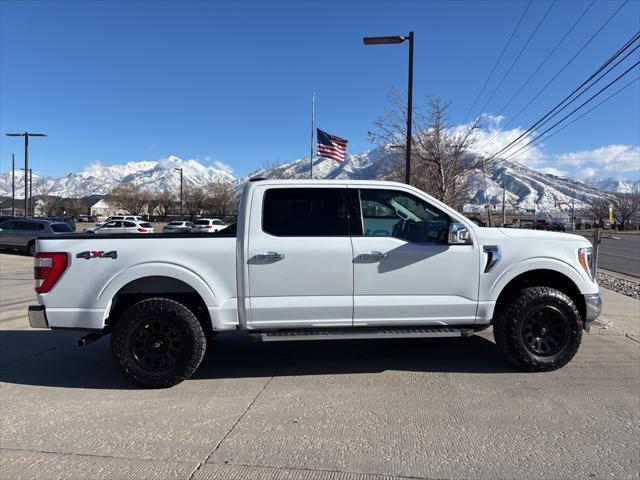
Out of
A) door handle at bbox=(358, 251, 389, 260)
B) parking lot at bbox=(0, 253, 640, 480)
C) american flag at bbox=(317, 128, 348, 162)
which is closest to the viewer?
parking lot at bbox=(0, 253, 640, 480)

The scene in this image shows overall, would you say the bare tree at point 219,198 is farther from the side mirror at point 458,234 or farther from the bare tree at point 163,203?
the side mirror at point 458,234

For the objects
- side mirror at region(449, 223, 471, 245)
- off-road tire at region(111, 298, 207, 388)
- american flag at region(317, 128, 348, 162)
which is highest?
american flag at region(317, 128, 348, 162)

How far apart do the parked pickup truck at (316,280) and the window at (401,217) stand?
0.01m

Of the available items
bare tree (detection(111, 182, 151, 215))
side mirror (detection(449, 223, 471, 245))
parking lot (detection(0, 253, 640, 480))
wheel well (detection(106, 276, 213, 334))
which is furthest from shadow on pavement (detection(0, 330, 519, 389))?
bare tree (detection(111, 182, 151, 215))

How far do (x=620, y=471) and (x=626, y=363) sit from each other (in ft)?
8.88

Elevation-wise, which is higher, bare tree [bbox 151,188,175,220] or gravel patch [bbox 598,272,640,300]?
bare tree [bbox 151,188,175,220]

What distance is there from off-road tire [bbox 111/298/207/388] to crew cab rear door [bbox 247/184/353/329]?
2.00ft

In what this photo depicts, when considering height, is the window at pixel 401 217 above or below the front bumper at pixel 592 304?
above

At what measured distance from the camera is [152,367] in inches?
181

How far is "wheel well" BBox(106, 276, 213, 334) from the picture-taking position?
4684 millimetres

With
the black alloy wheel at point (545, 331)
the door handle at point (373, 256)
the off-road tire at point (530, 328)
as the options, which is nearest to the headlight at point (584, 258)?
the off-road tire at point (530, 328)

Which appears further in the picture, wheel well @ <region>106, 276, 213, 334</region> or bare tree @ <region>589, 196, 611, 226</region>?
bare tree @ <region>589, 196, 611, 226</region>

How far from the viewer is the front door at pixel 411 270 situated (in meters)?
4.64

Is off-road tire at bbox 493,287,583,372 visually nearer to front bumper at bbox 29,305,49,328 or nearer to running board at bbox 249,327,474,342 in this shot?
running board at bbox 249,327,474,342
